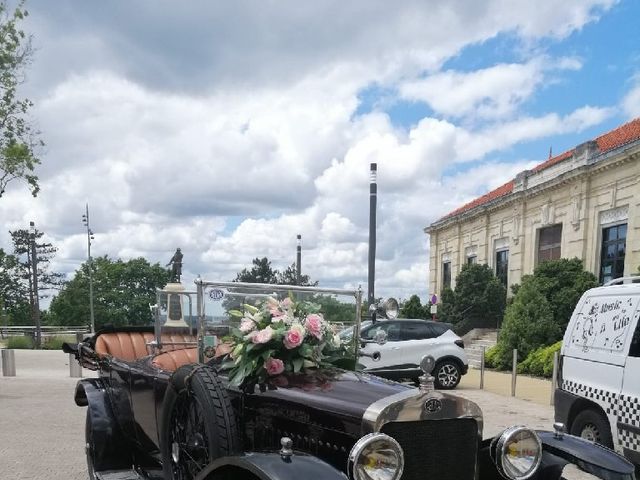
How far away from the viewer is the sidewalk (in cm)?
1134

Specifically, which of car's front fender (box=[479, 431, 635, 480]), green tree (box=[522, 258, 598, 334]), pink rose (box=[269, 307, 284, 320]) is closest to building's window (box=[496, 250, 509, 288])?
green tree (box=[522, 258, 598, 334])

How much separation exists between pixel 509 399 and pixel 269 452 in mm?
9432

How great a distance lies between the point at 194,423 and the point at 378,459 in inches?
49.4

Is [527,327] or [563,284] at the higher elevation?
[563,284]

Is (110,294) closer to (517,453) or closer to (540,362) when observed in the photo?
(540,362)

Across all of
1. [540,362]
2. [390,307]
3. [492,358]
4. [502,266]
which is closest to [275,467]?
[390,307]

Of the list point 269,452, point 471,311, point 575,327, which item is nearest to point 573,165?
point 471,311

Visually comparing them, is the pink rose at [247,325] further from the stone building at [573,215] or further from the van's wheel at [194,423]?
the stone building at [573,215]

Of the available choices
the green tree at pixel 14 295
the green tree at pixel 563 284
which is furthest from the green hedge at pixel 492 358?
the green tree at pixel 14 295

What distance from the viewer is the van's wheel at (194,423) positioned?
9.46 ft

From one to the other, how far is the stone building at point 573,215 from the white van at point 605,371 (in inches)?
549

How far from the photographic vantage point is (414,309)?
1060 inches

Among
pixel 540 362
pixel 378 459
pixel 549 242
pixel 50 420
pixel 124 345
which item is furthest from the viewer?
pixel 549 242

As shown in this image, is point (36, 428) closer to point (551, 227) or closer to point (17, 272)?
point (551, 227)
